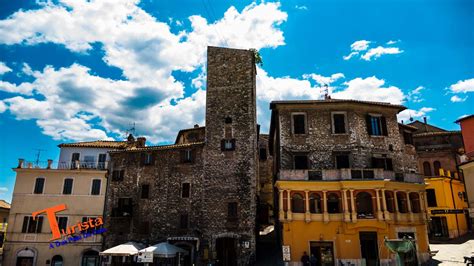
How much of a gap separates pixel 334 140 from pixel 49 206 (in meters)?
29.1

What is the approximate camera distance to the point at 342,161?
30203 mm

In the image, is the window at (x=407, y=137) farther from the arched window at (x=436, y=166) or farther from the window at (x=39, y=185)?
the window at (x=39, y=185)

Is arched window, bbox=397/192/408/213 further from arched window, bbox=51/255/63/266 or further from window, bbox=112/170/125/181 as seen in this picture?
arched window, bbox=51/255/63/266

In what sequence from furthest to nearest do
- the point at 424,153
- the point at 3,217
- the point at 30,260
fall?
the point at 3,217
the point at 424,153
the point at 30,260

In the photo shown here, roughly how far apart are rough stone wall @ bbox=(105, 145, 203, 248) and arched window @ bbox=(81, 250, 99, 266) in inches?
85.5

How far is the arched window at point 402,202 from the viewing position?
28.5 metres

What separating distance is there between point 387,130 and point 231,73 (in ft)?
52.0

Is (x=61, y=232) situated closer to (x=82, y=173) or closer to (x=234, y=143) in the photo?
(x=82, y=173)

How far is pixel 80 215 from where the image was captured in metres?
35.1

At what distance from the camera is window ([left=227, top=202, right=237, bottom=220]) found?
1198 inches

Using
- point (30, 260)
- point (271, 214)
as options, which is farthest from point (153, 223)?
point (271, 214)

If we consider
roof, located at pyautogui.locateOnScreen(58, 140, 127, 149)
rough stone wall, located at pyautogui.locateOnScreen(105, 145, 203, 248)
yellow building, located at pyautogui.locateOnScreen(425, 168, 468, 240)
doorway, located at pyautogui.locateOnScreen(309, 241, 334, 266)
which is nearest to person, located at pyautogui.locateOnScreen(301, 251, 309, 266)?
doorway, located at pyautogui.locateOnScreen(309, 241, 334, 266)

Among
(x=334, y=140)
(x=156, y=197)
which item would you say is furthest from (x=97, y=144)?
(x=334, y=140)

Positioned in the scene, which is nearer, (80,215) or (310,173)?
(310,173)
